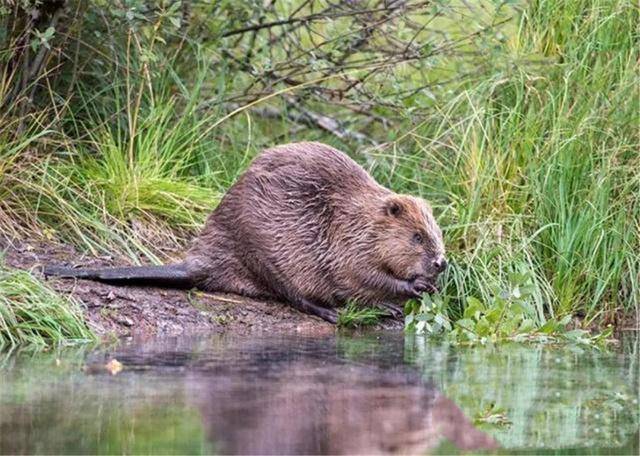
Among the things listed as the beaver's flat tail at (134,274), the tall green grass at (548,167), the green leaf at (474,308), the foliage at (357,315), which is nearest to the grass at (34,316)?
the beaver's flat tail at (134,274)

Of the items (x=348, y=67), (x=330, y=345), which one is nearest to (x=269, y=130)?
(x=348, y=67)

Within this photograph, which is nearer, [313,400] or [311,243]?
[313,400]

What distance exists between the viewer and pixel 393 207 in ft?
19.3

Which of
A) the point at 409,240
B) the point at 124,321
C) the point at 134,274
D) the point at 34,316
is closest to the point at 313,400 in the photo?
the point at 34,316

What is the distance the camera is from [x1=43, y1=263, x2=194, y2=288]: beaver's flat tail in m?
5.56

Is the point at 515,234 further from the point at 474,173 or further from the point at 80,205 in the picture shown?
the point at 80,205

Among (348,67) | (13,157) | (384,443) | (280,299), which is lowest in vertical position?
(384,443)

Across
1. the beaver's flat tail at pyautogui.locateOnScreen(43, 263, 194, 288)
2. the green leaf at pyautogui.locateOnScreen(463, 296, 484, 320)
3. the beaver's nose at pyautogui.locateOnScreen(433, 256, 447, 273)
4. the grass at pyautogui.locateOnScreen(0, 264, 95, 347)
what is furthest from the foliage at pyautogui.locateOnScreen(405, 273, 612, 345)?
the grass at pyautogui.locateOnScreen(0, 264, 95, 347)

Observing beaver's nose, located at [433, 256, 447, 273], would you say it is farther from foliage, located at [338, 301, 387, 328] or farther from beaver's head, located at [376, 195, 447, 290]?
foliage, located at [338, 301, 387, 328]

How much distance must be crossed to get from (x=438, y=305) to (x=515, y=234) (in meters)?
0.53

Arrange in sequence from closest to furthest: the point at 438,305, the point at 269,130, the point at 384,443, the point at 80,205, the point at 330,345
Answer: the point at 384,443, the point at 330,345, the point at 438,305, the point at 80,205, the point at 269,130

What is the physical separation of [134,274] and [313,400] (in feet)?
5.68

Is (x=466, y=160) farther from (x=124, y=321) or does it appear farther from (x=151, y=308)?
(x=124, y=321)

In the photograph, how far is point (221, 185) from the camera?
684 cm
